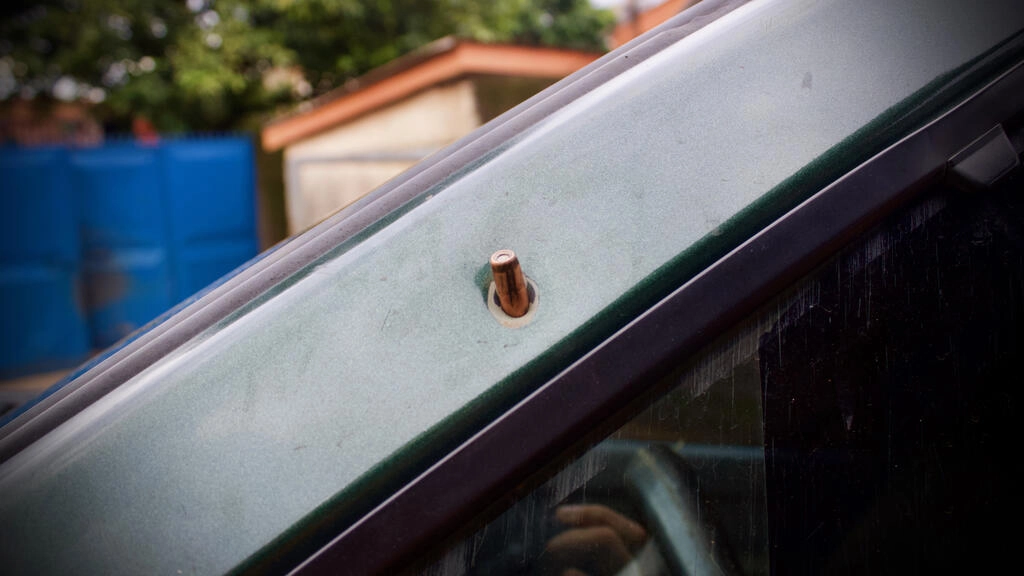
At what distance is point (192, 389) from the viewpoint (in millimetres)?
678

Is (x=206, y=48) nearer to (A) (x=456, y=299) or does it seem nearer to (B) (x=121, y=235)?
(B) (x=121, y=235)

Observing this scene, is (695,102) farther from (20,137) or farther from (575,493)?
(20,137)

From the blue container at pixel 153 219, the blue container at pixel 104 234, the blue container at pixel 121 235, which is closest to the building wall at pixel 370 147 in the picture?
the blue container at pixel 153 219

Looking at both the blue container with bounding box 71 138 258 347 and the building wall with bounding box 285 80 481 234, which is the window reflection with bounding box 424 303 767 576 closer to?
the building wall with bounding box 285 80 481 234

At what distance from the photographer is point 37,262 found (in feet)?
25.4

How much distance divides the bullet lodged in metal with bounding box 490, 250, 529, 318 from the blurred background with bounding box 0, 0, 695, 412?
4.38 ft

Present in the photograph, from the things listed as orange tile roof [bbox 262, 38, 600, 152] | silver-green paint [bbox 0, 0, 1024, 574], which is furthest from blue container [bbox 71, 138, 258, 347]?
silver-green paint [bbox 0, 0, 1024, 574]

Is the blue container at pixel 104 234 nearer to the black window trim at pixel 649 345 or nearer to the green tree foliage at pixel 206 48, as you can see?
the green tree foliage at pixel 206 48

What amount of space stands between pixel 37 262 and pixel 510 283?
8.88m

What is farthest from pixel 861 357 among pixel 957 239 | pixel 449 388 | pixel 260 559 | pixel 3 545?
pixel 3 545

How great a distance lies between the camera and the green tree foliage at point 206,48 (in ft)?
35.3

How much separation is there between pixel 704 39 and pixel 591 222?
0.87 ft

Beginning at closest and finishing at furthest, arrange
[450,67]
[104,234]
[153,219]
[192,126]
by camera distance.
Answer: [450,67], [104,234], [153,219], [192,126]

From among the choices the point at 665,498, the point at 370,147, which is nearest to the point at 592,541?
the point at 665,498
